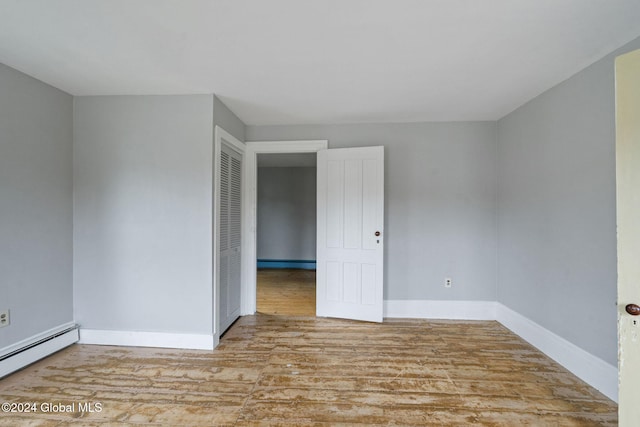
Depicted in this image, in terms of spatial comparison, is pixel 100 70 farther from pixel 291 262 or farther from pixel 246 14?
pixel 291 262

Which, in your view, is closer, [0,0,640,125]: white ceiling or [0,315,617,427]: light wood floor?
[0,0,640,125]: white ceiling

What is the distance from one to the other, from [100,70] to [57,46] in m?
0.33

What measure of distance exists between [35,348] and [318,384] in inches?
94.1

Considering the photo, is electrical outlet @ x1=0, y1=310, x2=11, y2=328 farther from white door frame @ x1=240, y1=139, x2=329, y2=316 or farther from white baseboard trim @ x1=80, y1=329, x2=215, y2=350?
white door frame @ x1=240, y1=139, x2=329, y2=316

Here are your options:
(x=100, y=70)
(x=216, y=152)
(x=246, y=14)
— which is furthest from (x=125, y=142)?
(x=246, y=14)

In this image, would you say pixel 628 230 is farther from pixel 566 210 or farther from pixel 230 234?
pixel 230 234

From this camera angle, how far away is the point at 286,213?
264 inches

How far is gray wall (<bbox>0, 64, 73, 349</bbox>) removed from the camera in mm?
2193

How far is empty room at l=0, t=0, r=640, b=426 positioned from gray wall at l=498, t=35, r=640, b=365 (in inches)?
0.8

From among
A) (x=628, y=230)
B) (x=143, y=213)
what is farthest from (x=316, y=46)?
(x=143, y=213)

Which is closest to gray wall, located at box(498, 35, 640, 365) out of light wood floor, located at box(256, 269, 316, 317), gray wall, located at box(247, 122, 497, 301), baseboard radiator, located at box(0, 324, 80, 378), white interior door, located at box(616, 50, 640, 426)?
gray wall, located at box(247, 122, 497, 301)

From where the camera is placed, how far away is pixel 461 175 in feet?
11.3

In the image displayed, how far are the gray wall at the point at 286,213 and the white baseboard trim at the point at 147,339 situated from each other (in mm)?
3970

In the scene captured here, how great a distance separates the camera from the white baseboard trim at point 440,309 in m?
3.39
